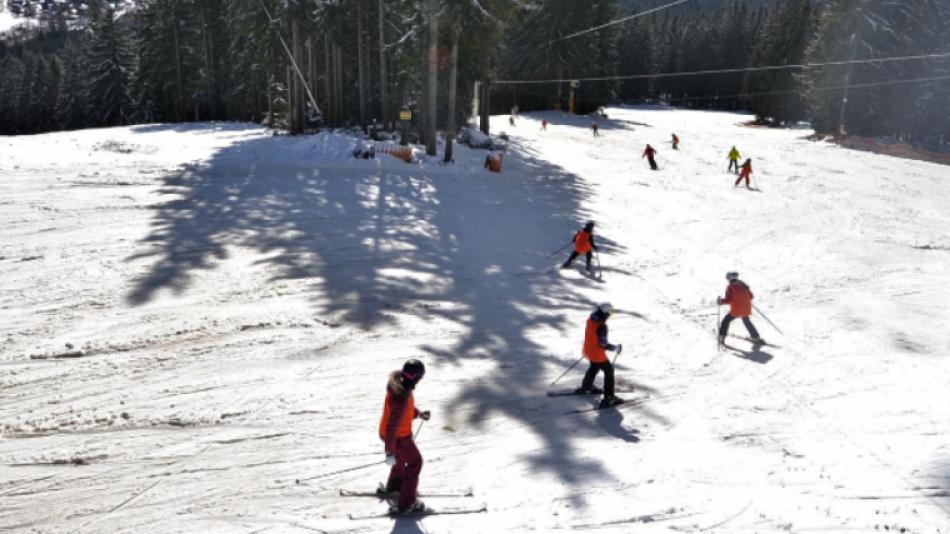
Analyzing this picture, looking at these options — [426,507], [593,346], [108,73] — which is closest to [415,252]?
[593,346]

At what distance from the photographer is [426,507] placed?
6938mm

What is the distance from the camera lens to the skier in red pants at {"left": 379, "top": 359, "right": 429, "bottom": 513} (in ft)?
21.3

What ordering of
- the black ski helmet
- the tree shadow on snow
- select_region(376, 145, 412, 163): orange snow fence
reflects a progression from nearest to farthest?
the black ski helmet
the tree shadow on snow
select_region(376, 145, 412, 163): orange snow fence

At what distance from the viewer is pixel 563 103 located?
221 ft

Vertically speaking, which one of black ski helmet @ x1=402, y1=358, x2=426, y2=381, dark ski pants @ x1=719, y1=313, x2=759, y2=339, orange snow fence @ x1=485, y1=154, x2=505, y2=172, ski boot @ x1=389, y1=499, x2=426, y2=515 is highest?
orange snow fence @ x1=485, y1=154, x2=505, y2=172

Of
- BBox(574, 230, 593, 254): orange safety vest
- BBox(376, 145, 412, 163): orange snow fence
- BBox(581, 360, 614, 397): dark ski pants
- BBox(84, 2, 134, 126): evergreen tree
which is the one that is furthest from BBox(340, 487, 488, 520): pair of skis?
BBox(84, 2, 134, 126): evergreen tree

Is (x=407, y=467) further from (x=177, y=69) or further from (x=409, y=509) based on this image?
(x=177, y=69)

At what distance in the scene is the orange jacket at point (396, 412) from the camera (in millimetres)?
6500

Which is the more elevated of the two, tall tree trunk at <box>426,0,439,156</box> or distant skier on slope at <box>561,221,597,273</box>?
tall tree trunk at <box>426,0,439,156</box>

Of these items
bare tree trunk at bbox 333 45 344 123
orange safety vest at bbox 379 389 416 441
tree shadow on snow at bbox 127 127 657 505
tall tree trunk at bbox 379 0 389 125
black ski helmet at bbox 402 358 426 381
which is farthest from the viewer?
bare tree trunk at bbox 333 45 344 123

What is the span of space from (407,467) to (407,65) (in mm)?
27135

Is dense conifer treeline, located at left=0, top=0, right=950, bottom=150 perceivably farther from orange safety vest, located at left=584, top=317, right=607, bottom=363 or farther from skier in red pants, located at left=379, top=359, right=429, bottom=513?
skier in red pants, located at left=379, top=359, right=429, bottom=513

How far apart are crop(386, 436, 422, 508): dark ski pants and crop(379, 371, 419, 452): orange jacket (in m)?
0.12

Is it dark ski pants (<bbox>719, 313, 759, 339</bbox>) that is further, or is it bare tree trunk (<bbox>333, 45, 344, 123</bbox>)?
bare tree trunk (<bbox>333, 45, 344, 123</bbox>)
